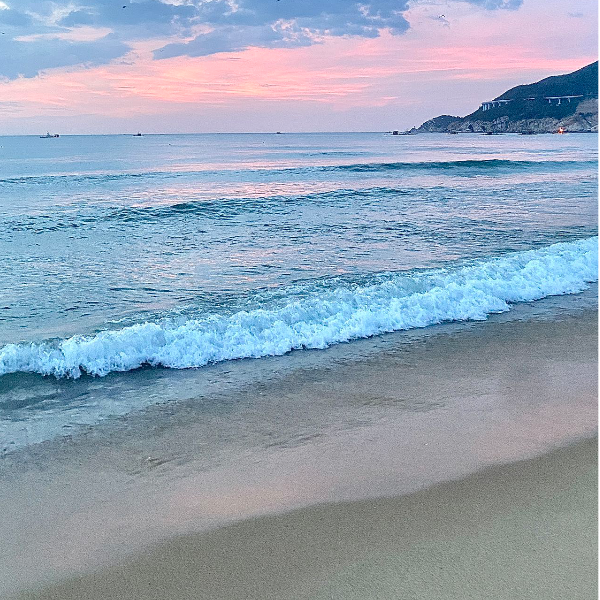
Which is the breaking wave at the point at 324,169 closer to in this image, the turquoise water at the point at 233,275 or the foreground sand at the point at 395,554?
A: the turquoise water at the point at 233,275

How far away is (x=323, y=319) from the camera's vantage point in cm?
885

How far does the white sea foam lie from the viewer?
755 cm

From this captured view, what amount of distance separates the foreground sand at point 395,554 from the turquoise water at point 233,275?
7.23ft

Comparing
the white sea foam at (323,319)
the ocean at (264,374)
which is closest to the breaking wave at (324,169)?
the ocean at (264,374)

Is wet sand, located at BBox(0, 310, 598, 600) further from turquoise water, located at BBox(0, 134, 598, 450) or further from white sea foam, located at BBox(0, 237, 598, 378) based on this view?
white sea foam, located at BBox(0, 237, 598, 378)

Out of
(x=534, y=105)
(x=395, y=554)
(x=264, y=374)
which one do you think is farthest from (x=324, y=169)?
(x=534, y=105)

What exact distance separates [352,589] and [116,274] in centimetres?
953

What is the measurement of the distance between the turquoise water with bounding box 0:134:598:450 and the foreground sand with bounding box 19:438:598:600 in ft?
7.23

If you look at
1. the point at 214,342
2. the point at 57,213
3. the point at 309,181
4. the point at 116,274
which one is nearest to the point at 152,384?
the point at 214,342

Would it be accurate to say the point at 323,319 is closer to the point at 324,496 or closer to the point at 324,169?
the point at 324,496

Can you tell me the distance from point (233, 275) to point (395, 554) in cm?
824

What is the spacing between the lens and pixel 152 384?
706cm

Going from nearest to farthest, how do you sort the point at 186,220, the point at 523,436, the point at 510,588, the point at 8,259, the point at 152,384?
→ the point at 510,588
the point at 523,436
the point at 152,384
the point at 8,259
the point at 186,220

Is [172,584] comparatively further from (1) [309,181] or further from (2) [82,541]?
(1) [309,181]
